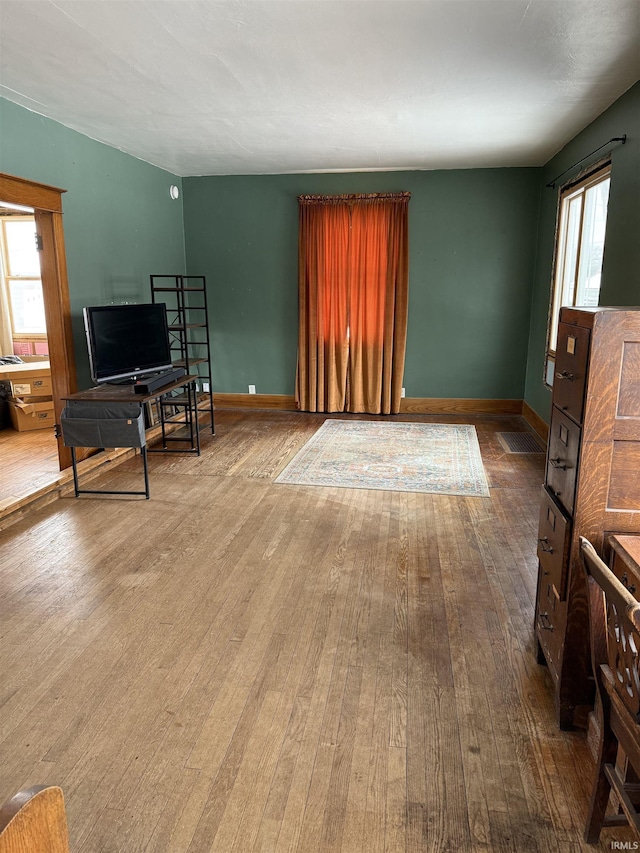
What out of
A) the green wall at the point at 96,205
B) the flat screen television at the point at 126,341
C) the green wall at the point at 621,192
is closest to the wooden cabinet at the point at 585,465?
the green wall at the point at 621,192

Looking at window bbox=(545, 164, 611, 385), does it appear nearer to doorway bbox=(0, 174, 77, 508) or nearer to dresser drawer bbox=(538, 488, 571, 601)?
dresser drawer bbox=(538, 488, 571, 601)

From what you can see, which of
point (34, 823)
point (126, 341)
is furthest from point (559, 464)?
point (126, 341)

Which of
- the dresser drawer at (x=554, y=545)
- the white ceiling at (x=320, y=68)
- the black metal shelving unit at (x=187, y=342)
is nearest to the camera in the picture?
the dresser drawer at (x=554, y=545)

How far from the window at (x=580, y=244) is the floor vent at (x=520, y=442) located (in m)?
0.59

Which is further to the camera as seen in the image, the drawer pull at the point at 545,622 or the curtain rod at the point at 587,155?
the curtain rod at the point at 587,155

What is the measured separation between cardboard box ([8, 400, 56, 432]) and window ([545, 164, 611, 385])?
4.87 meters

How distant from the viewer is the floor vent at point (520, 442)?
5391 mm

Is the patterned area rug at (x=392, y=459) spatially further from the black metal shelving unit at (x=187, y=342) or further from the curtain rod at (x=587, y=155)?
the curtain rod at (x=587, y=155)

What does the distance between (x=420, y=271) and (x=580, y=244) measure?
83.1 inches

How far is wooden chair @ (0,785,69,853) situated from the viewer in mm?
691

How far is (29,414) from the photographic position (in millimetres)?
5895

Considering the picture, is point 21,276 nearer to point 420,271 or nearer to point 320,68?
point 420,271

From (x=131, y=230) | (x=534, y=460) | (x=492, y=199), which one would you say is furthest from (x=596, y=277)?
(x=131, y=230)

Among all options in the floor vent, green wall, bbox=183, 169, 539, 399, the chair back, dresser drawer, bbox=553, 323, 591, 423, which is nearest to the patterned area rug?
the floor vent
